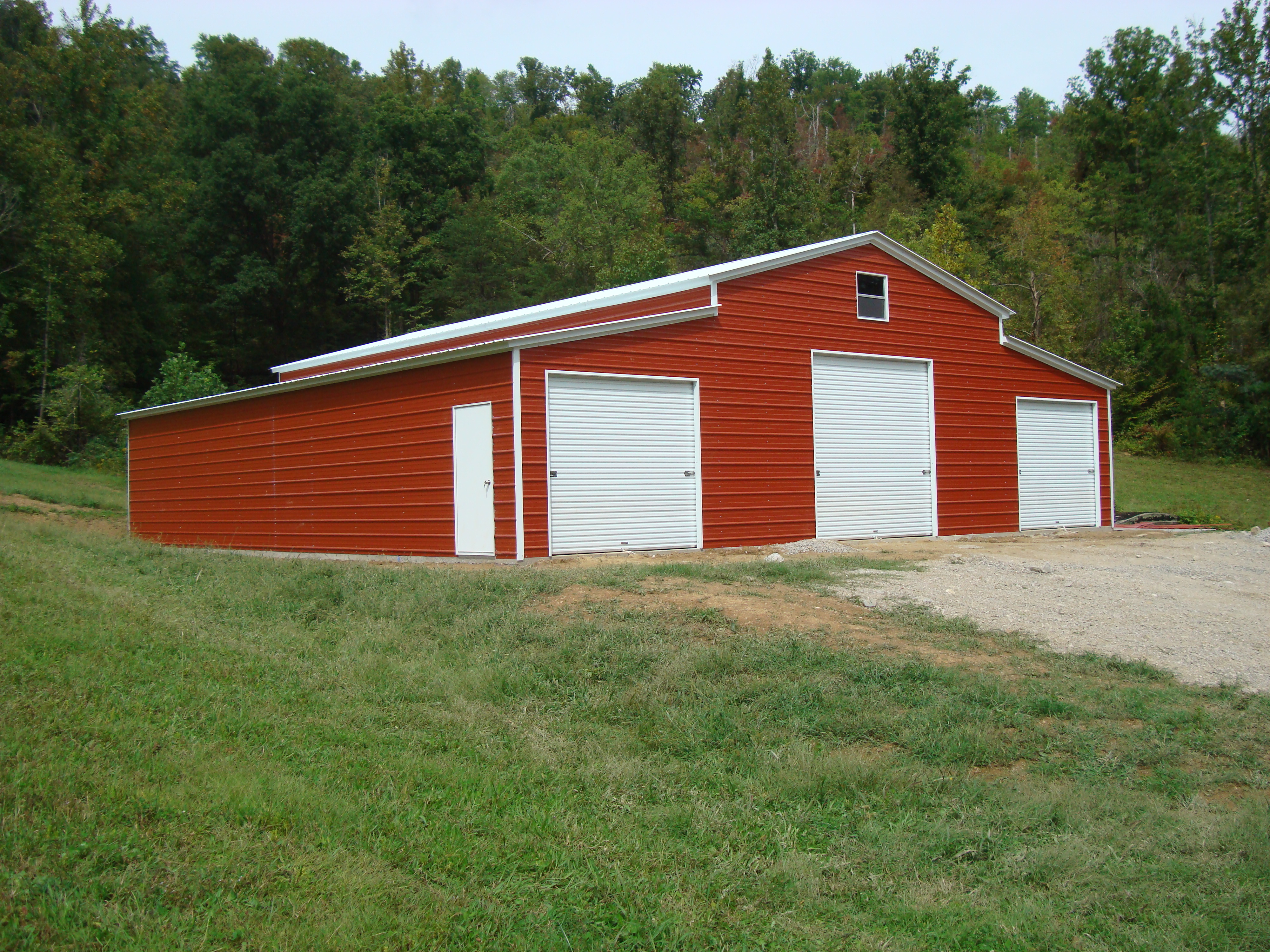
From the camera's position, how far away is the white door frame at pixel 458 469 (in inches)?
500

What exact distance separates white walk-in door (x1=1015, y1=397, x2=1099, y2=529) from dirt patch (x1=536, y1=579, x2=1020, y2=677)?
11.3m

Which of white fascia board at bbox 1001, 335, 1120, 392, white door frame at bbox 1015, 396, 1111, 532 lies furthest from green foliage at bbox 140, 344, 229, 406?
white door frame at bbox 1015, 396, 1111, 532

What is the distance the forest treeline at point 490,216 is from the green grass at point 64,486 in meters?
2.53

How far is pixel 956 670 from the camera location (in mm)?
6777

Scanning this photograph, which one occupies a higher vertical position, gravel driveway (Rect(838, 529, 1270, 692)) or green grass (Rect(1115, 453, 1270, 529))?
green grass (Rect(1115, 453, 1270, 529))

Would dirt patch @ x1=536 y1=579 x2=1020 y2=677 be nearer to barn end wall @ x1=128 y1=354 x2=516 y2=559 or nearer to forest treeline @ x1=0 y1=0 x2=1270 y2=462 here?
barn end wall @ x1=128 y1=354 x2=516 y2=559

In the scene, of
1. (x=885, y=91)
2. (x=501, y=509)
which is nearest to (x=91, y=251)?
(x=501, y=509)

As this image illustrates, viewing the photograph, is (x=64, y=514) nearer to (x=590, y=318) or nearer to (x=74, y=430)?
(x=74, y=430)

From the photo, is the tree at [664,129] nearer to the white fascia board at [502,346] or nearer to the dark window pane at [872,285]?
the dark window pane at [872,285]

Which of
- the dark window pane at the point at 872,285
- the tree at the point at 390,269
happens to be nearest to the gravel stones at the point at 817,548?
the dark window pane at the point at 872,285

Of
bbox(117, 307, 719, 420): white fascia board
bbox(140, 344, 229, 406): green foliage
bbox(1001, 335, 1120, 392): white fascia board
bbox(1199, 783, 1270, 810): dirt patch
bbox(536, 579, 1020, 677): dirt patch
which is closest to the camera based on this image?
bbox(1199, 783, 1270, 810): dirt patch

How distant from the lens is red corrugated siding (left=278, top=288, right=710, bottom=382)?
15.5 meters

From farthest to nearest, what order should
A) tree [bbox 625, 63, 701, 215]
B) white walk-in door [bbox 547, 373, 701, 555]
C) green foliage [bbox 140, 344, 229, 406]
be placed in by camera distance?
tree [bbox 625, 63, 701, 215] → green foliage [bbox 140, 344, 229, 406] → white walk-in door [bbox 547, 373, 701, 555]

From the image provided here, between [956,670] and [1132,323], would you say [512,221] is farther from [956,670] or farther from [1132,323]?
[956,670]
